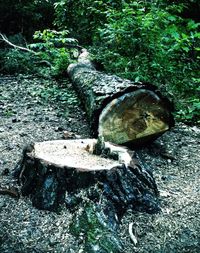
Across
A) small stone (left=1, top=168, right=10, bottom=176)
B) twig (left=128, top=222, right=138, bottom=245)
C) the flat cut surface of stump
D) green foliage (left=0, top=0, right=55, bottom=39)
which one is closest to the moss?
twig (left=128, top=222, right=138, bottom=245)

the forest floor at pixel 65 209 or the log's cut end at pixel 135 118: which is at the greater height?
the log's cut end at pixel 135 118

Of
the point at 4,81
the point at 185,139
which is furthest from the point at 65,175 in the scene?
the point at 4,81

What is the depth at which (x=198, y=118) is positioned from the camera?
5.10 metres

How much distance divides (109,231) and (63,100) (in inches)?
140

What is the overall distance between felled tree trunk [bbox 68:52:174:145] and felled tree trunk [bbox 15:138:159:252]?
0.73 metres

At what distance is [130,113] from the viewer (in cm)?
378

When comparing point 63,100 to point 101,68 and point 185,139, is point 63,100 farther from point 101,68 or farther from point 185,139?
point 185,139

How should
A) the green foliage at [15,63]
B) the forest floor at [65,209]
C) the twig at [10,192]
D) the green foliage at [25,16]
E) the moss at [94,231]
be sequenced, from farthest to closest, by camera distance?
the green foliage at [25,16] < the green foliage at [15,63] < the twig at [10,192] < the forest floor at [65,209] < the moss at [94,231]

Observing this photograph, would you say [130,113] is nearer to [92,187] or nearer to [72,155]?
[72,155]

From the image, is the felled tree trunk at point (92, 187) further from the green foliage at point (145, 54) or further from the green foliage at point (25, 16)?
the green foliage at point (25, 16)

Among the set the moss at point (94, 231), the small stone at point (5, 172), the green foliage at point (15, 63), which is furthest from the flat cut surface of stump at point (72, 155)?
the green foliage at point (15, 63)

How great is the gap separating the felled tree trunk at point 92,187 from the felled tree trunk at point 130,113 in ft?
2.40

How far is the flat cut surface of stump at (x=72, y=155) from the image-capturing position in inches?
105

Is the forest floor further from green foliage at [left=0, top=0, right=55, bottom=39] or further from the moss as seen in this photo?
green foliage at [left=0, top=0, right=55, bottom=39]
